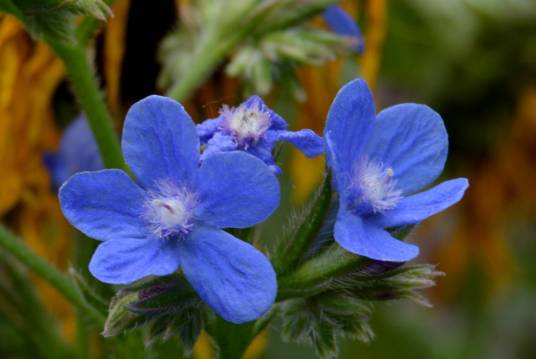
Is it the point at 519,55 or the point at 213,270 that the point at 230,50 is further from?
the point at 519,55

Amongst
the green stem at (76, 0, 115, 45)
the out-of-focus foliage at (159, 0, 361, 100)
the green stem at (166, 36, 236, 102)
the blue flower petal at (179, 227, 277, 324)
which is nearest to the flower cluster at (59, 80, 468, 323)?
the blue flower petal at (179, 227, 277, 324)

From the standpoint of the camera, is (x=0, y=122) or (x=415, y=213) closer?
(x=415, y=213)

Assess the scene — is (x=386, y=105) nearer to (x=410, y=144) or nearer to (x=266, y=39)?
(x=266, y=39)

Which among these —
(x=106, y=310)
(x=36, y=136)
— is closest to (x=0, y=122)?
(x=36, y=136)

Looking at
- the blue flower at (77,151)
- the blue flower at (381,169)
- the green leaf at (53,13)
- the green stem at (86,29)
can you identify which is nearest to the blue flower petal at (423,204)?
the blue flower at (381,169)

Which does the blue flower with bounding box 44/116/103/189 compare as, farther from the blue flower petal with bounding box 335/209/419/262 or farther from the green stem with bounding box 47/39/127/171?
the blue flower petal with bounding box 335/209/419/262

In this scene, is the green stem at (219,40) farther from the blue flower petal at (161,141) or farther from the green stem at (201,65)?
the blue flower petal at (161,141)
